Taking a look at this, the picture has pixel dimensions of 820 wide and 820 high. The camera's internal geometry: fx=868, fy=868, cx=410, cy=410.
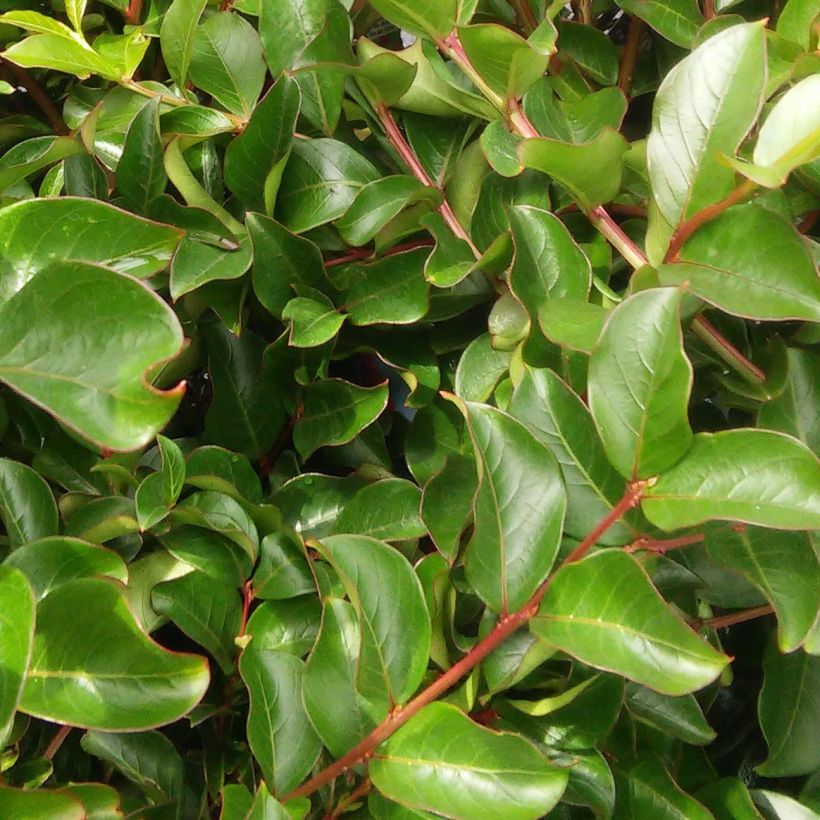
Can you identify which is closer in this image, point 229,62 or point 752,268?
point 752,268

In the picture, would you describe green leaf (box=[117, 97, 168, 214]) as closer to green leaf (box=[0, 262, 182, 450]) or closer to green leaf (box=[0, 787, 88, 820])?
green leaf (box=[0, 262, 182, 450])

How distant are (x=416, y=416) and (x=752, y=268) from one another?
246 millimetres

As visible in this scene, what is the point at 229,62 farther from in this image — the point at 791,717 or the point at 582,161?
the point at 791,717

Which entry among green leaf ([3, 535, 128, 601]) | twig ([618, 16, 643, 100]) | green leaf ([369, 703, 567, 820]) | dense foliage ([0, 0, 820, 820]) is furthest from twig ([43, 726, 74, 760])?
twig ([618, 16, 643, 100])

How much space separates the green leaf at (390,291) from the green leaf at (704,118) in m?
0.16

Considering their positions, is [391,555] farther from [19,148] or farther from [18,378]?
[19,148]

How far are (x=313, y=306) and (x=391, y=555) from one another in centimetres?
19

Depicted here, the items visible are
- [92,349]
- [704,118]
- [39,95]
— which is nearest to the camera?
[92,349]

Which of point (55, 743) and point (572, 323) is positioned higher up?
point (572, 323)

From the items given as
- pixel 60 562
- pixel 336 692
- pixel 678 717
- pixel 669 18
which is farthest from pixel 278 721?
pixel 669 18

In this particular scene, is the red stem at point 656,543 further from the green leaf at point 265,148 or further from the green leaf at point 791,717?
the green leaf at point 265,148

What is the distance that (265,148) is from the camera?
0.55 m

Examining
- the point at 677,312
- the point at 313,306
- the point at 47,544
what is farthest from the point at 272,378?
the point at 677,312

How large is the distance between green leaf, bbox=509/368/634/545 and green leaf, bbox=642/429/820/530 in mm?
49
